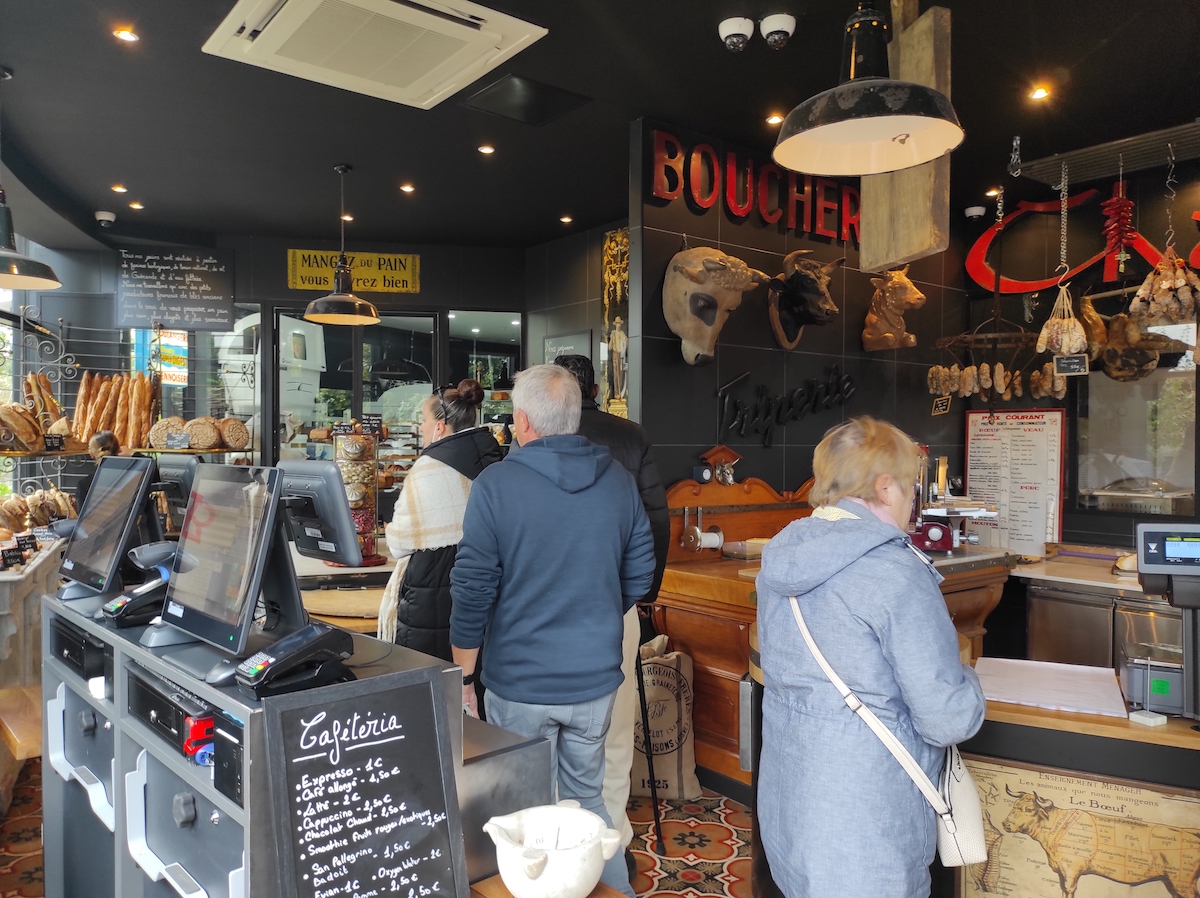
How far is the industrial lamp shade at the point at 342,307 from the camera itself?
5176mm

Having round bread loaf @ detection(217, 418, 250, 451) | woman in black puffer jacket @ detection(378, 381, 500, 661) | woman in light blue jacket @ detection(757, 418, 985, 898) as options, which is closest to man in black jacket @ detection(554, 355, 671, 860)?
woman in black puffer jacket @ detection(378, 381, 500, 661)

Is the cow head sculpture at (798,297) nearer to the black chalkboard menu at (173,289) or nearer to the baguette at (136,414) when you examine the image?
the baguette at (136,414)

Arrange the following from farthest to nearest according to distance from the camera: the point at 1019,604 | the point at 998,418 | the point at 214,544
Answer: the point at 998,418 → the point at 1019,604 → the point at 214,544

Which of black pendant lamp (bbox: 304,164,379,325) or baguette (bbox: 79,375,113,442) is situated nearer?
black pendant lamp (bbox: 304,164,379,325)

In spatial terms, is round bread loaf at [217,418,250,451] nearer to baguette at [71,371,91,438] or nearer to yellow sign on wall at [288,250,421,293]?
baguette at [71,371,91,438]

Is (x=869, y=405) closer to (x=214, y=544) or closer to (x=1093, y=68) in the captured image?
(x=1093, y=68)

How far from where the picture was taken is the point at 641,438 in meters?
3.34

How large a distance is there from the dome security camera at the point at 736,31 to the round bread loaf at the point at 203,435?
3949 mm

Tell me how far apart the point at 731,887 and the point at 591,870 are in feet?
6.57

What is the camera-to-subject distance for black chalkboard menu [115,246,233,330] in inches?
267

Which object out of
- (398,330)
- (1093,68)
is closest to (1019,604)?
(1093,68)

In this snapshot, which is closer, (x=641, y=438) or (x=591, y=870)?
(x=591, y=870)

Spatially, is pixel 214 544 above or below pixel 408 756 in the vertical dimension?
above

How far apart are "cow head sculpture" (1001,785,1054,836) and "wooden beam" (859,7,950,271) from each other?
1786mm
